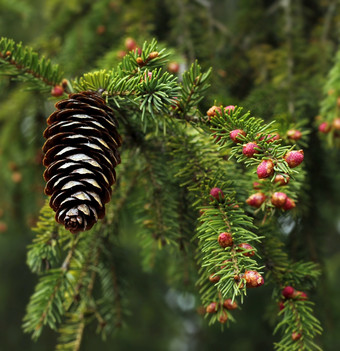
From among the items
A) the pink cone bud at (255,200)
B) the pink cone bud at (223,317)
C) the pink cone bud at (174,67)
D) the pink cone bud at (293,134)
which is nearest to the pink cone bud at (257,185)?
the pink cone bud at (255,200)

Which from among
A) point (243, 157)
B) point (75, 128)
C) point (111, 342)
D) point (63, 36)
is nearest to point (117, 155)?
point (75, 128)

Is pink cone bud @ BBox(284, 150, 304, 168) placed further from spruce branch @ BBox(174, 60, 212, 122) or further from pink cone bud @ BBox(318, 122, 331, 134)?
pink cone bud @ BBox(318, 122, 331, 134)

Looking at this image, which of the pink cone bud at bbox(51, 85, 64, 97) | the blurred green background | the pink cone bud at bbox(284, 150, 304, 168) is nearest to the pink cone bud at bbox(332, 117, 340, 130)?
the blurred green background

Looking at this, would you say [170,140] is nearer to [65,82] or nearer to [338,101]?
[65,82]

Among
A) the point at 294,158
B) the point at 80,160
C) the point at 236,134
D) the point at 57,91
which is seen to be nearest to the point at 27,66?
the point at 57,91

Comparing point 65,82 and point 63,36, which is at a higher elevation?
point 63,36

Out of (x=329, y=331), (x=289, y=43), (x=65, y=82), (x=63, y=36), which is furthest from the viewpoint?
(x=63, y=36)

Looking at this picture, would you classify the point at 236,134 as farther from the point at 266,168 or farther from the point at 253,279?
the point at 253,279
